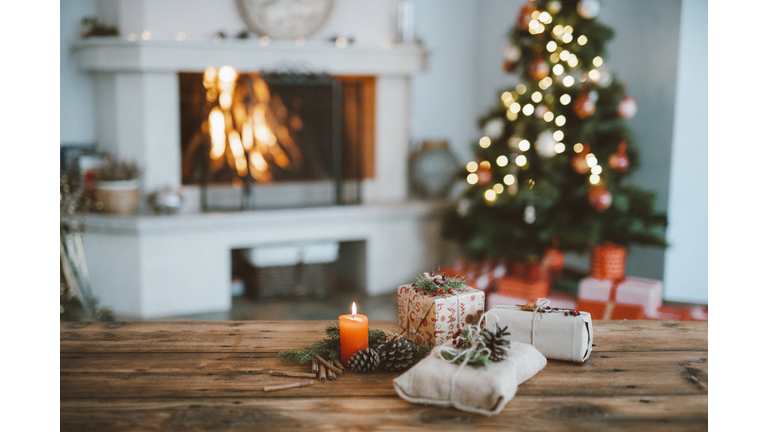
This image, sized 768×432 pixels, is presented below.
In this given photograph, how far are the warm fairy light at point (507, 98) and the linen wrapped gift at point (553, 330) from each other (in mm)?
2234

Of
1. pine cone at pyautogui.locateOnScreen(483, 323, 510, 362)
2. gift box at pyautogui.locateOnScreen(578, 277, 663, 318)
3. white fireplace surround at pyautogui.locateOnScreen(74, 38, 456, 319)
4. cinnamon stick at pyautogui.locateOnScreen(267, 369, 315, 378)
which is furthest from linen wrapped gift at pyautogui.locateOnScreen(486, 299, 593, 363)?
white fireplace surround at pyautogui.locateOnScreen(74, 38, 456, 319)

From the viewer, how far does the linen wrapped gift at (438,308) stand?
3.27 ft

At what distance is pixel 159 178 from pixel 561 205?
223cm

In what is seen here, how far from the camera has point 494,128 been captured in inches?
121

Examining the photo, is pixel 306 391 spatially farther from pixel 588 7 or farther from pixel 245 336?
pixel 588 7

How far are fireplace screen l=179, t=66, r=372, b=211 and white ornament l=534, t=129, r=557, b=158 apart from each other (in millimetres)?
1208

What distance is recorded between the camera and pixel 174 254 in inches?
122

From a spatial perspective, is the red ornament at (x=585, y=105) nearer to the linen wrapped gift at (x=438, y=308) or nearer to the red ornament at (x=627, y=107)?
the red ornament at (x=627, y=107)

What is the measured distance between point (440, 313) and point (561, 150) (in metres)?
2.16

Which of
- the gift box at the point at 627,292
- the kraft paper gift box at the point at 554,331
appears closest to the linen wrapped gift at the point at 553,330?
the kraft paper gift box at the point at 554,331

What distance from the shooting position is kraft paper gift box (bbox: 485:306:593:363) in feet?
3.20
